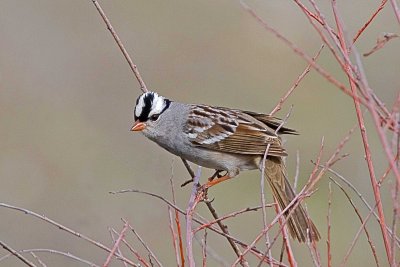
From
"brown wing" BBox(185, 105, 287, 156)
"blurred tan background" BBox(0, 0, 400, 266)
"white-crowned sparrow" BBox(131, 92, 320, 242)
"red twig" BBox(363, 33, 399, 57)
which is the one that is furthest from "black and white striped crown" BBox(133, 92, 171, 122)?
"blurred tan background" BBox(0, 0, 400, 266)

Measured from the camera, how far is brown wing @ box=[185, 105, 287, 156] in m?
5.02

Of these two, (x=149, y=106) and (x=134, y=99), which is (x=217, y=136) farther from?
(x=134, y=99)

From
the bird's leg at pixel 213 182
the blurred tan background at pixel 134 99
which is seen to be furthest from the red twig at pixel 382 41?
the blurred tan background at pixel 134 99

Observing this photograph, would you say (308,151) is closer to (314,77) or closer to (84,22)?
(314,77)

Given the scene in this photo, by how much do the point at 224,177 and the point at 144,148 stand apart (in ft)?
28.7

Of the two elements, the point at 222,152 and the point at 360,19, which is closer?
the point at 222,152

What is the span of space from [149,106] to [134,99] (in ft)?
32.8

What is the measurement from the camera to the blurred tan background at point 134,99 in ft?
38.6

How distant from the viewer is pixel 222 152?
510 centimetres

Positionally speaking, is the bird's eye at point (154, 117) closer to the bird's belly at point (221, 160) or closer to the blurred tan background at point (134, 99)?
the bird's belly at point (221, 160)

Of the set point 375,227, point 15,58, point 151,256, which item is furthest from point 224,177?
point 15,58

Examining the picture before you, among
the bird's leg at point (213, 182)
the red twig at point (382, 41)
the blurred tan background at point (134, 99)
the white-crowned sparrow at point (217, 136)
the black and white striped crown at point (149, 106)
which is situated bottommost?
the bird's leg at point (213, 182)

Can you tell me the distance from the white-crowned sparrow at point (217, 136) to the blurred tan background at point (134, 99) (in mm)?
4992

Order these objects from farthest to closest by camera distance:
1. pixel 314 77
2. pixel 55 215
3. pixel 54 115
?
pixel 314 77 < pixel 54 115 < pixel 55 215
